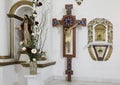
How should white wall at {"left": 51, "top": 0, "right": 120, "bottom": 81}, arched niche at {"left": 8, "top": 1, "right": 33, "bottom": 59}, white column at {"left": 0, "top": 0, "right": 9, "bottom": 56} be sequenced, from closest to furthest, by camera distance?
white wall at {"left": 51, "top": 0, "right": 120, "bottom": 81}, white column at {"left": 0, "top": 0, "right": 9, "bottom": 56}, arched niche at {"left": 8, "top": 1, "right": 33, "bottom": 59}

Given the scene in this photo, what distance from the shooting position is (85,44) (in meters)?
4.30

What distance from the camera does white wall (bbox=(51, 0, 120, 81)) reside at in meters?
4.19

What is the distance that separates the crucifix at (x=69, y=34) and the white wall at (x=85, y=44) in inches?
4.1

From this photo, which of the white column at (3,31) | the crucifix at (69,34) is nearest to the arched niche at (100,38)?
the crucifix at (69,34)

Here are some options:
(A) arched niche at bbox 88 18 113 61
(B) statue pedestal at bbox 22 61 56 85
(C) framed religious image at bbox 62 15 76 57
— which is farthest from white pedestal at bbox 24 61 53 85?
(A) arched niche at bbox 88 18 113 61

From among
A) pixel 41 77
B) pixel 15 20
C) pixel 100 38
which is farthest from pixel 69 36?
pixel 15 20

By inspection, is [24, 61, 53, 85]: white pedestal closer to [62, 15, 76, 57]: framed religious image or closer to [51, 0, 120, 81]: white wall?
[51, 0, 120, 81]: white wall

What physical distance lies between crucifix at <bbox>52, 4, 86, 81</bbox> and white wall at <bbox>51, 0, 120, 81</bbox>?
104mm

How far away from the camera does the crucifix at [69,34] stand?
4.26 m

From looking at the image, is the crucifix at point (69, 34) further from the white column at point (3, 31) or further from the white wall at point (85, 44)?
the white column at point (3, 31)

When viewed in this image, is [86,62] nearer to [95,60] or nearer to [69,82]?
[95,60]

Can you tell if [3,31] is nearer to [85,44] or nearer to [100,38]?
[85,44]

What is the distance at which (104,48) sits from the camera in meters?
4.23

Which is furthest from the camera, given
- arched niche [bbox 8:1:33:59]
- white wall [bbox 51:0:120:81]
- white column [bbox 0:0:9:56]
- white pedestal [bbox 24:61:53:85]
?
arched niche [bbox 8:1:33:59]
